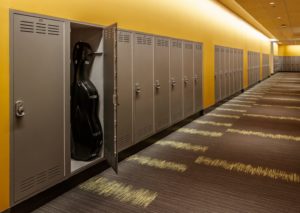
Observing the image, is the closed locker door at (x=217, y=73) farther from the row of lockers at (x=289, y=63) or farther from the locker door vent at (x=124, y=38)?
the row of lockers at (x=289, y=63)

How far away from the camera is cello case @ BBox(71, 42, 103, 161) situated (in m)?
3.45

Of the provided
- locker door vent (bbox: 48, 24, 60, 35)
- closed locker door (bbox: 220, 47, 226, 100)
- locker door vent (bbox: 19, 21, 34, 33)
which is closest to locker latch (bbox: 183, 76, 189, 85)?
closed locker door (bbox: 220, 47, 226, 100)

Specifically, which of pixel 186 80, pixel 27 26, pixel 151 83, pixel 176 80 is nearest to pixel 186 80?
pixel 186 80

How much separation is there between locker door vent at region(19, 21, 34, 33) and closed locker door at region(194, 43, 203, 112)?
439 cm

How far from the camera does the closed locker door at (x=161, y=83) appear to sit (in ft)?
15.9

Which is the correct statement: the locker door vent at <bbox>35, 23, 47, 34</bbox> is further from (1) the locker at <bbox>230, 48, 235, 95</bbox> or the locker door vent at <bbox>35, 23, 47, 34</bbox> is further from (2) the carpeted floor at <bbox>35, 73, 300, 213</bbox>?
(1) the locker at <bbox>230, 48, 235, 95</bbox>

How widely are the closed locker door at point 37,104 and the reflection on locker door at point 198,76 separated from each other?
4.02 m

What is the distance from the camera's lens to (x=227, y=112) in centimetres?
785

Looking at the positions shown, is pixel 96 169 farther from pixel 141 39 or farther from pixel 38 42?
pixel 141 39

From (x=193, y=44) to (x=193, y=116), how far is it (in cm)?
156

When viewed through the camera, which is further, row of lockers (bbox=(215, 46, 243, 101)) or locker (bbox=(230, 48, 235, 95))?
locker (bbox=(230, 48, 235, 95))

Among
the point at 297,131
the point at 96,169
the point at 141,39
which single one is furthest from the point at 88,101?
the point at 297,131

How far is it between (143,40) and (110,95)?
1.37 metres

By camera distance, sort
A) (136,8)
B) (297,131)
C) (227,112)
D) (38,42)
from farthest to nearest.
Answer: (227,112), (297,131), (136,8), (38,42)
